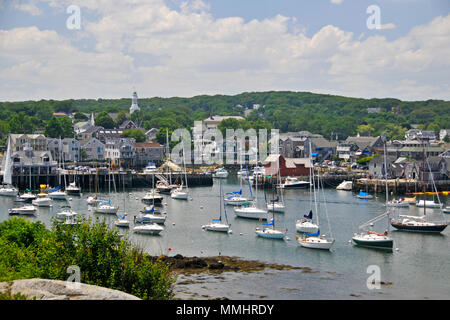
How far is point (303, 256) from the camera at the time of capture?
3238 centimetres

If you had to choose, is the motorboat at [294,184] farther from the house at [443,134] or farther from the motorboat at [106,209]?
the house at [443,134]

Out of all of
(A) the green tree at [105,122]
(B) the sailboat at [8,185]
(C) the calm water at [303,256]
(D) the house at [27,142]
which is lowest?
(C) the calm water at [303,256]

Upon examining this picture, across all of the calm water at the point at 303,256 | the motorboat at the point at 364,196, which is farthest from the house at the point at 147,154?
the motorboat at the point at 364,196

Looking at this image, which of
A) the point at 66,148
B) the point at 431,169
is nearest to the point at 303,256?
the point at 431,169

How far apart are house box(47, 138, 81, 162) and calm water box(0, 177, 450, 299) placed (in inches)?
1564

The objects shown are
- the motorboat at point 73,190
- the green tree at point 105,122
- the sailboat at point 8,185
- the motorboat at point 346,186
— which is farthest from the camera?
the green tree at point 105,122

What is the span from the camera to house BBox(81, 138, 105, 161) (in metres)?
95.3

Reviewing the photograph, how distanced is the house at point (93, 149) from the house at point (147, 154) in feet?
19.9

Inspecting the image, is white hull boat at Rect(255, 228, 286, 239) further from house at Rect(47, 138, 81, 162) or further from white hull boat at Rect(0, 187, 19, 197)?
house at Rect(47, 138, 81, 162)

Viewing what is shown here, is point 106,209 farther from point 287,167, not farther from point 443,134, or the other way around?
point 443,134

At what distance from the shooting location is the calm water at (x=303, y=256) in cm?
2569

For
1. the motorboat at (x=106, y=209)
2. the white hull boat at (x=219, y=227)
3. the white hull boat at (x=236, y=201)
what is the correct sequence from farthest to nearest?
the white hull boat at (x=236, y=201) → the motorboat at (x=106, y=209) → the white hull boat at (x=219, y=227)

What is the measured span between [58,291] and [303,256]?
71.4 feet

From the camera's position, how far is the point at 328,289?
1023 inches
